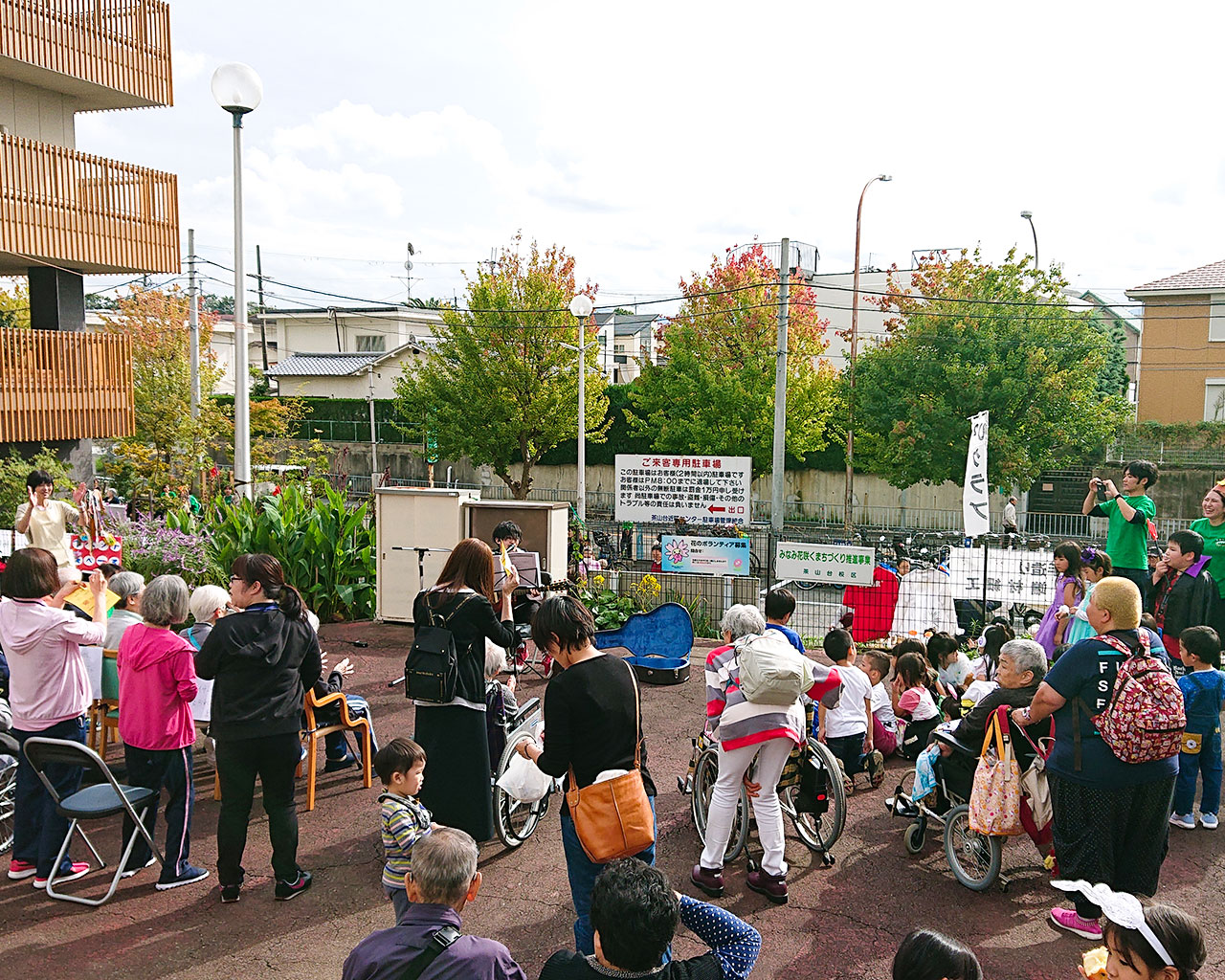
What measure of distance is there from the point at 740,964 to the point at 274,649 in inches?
115

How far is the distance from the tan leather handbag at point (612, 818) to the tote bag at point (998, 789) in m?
2.03

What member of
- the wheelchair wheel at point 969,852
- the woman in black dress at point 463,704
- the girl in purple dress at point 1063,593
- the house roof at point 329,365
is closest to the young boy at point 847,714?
the wheelchair wheel at point 969,852

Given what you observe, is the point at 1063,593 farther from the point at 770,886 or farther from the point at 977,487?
the point at 770,886

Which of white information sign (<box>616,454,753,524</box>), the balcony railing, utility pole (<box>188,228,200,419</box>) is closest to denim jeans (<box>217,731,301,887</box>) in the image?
white information sign (<box>616,454,753,524</box>)

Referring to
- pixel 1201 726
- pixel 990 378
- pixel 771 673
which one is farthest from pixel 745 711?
pixel 990 378

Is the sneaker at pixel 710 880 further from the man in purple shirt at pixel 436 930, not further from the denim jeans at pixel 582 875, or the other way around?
the man in purple shirt at pixel 436 930

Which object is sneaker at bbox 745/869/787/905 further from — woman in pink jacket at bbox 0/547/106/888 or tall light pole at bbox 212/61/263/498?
tall light pole at bbox 212/61/263/498

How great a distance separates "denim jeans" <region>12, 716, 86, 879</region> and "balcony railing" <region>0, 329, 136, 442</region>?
1250cm

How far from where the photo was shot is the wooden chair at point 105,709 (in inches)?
250

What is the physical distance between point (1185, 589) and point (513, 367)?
77.7 ft

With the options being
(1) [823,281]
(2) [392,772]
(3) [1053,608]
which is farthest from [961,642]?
(1) [823,281]

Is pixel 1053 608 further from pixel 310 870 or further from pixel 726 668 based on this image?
pixel 310 870

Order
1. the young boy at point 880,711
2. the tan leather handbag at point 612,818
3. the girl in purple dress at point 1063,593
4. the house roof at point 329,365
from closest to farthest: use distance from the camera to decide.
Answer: the tan leather handbag at point 612,818 → the young boy at point 880,711 → the girl in purple dress at point 1063,593 → the house roof at point 329,365

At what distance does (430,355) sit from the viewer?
3031 centimetres
